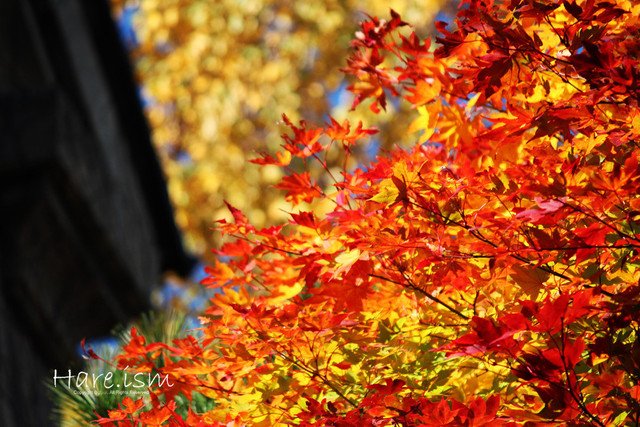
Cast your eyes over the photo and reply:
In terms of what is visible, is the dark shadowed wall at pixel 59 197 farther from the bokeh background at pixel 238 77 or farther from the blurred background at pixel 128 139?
the bokeh background at pixel 238 77

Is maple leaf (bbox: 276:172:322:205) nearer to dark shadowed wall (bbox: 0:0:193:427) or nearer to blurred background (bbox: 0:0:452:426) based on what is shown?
blurred background (bbox: 0:0:452:426)

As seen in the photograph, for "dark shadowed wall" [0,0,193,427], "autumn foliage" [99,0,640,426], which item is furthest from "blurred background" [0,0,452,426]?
"autumn foliage" [99,0,640,426]

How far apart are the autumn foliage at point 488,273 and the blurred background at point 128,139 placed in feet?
1.05

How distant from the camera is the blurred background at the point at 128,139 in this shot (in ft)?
17.3

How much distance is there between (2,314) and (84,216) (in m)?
0.85

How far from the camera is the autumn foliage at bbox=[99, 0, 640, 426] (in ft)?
5.98

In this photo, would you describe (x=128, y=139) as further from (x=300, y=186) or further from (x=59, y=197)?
(x=300, y=186)

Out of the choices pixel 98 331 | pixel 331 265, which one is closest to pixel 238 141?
pixel 98 331

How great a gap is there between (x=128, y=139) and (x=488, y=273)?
23.9 feet

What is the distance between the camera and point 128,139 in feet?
29.1

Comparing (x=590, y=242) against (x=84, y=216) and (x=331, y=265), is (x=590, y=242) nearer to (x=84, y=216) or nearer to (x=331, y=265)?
(x=331, y=265)

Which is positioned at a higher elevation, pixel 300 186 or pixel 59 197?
pixel 59 197

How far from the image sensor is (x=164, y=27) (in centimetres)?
1190

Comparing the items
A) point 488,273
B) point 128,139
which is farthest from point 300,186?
point 128,139
